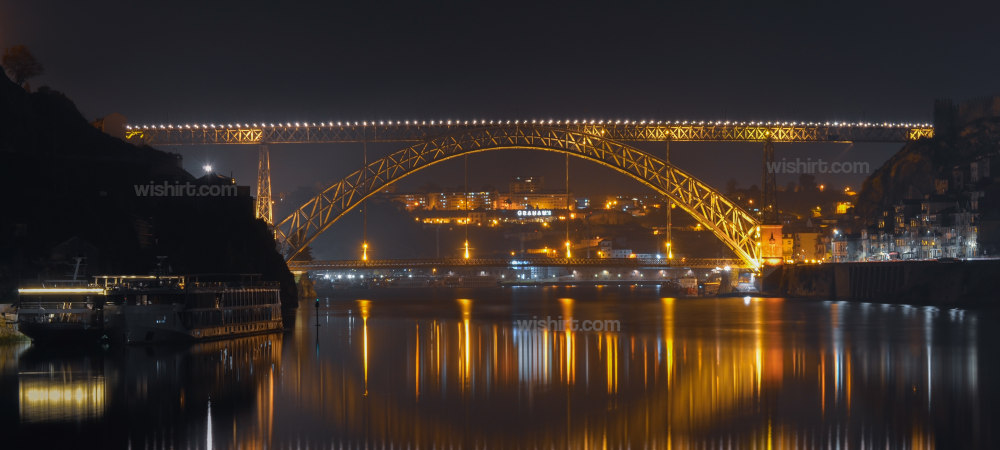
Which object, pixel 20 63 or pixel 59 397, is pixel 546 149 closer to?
pixel 20 63

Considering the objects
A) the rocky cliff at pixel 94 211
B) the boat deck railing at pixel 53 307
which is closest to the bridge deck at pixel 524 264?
the rocky cliff at pixel 94 211

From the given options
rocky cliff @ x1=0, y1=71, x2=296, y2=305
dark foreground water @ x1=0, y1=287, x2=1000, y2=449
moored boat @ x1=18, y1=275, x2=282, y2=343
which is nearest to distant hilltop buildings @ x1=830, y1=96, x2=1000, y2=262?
dark foreground water @ x1=0, y1=287, x2=1000, y2=449

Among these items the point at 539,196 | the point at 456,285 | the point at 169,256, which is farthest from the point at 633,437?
the point at 539,196

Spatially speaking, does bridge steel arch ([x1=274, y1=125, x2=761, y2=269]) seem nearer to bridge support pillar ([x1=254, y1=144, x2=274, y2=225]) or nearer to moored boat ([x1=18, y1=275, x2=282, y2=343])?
bridge support pillar ([x1=254, y1=144, x2=274, y2=225])

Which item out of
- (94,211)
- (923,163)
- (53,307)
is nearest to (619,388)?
(53,307)

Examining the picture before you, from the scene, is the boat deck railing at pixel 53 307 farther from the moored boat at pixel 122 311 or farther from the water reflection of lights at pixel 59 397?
the water reflection of lights at pixel 59 397

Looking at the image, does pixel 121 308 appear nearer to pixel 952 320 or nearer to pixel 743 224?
pixel 952 320
